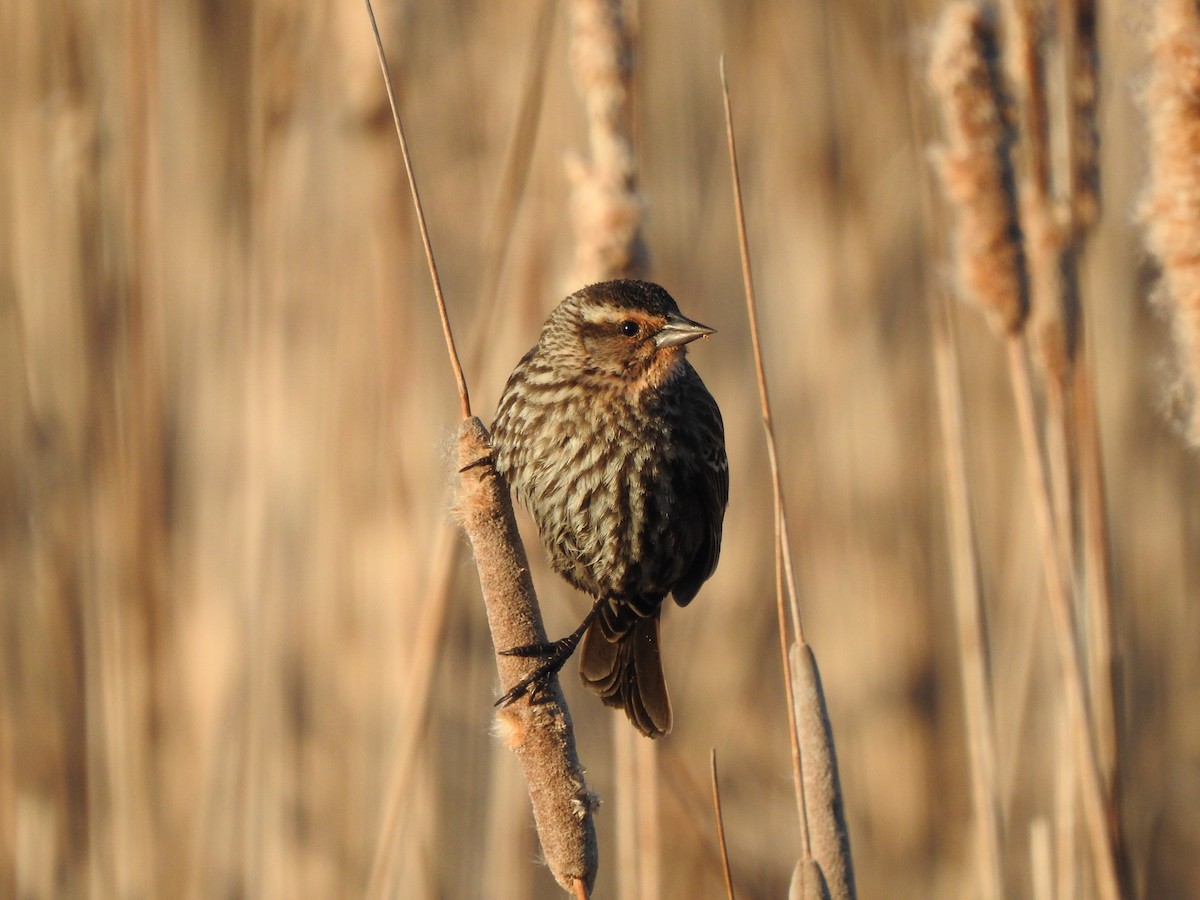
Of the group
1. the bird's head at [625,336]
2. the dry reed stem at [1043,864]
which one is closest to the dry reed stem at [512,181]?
the bird's head at [625,336]

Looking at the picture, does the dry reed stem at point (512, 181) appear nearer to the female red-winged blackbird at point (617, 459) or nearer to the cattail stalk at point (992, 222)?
the female red-winged blackbird at point (617, 459)

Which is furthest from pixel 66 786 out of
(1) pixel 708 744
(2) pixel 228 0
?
(2) pixel 228 0

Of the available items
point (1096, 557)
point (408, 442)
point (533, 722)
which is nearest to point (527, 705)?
point (533, 722)

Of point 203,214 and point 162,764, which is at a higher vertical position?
point 203,214

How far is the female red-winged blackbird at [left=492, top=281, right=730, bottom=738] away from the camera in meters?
1.67

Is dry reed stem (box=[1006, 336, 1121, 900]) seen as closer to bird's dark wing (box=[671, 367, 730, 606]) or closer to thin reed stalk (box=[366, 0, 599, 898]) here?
bird's dark wing (box=[671, 367, 730, 606])

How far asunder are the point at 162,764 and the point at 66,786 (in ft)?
0.55

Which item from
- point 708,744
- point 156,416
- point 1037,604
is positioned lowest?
point 708,744

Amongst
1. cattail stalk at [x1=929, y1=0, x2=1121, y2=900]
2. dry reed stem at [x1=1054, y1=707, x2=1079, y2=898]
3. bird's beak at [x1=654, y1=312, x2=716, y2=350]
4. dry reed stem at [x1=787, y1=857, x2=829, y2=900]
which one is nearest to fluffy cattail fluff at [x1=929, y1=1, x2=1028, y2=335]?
cattail stalk at [x1=929, y1=0, x2=1121, y2=900]

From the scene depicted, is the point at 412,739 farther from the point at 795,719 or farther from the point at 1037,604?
the point at 1037,604

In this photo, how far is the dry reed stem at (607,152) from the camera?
1403 millimetres

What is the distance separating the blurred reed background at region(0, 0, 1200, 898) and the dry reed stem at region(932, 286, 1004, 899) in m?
0.42

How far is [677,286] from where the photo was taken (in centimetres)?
257

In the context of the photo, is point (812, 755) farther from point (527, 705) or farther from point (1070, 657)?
point (1070, 657)
